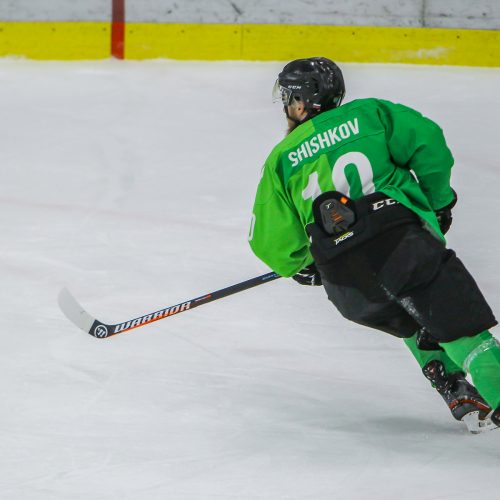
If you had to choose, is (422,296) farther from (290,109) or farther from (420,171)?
(290,109)

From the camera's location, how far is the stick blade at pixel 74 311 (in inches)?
121

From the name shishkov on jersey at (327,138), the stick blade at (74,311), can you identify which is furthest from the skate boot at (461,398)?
the stick blade at (74,311)

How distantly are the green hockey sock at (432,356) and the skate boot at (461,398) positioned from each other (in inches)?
0.5

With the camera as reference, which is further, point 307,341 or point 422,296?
point 307,341

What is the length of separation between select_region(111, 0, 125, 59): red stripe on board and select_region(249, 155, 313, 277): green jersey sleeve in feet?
12.2

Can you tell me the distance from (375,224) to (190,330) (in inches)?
40.6

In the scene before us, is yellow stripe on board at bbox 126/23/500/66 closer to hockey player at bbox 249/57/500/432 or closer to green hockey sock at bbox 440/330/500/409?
hockey player at bbox 249/57/500/432

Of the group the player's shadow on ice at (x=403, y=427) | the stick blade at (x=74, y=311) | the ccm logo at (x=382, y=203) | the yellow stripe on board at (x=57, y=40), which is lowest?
the yellow stripe on board at (x=57, y=40)

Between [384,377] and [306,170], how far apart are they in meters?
0.77

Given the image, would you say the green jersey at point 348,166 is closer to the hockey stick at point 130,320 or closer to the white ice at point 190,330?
the hockey stick at point 130,320

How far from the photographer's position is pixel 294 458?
2.34 meters

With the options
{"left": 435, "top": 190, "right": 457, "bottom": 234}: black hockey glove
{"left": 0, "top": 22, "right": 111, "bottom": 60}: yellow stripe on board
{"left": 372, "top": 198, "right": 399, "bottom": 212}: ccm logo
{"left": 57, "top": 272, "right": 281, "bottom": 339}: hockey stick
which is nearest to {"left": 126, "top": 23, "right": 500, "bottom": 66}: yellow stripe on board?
{"left": 0, "top": 22, "right": 111, "bottom": 60}: yellow stripe on board

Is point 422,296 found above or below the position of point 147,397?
above

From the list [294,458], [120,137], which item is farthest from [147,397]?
[120,137]
